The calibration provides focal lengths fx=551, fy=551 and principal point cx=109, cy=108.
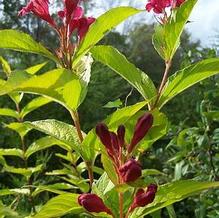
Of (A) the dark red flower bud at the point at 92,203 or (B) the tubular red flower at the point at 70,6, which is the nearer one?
(A) the dark red flower bud at the point at 92,203

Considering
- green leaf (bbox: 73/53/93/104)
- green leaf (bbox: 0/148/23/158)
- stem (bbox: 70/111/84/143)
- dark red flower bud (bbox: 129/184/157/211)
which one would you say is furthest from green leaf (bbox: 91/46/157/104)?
green leaf (bbox: 0/148/23/158)

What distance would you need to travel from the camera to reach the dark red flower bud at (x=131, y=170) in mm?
827

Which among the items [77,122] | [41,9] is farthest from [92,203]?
[41,9]

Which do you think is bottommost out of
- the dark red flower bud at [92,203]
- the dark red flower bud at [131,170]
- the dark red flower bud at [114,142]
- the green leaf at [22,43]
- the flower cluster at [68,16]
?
the dark red flower bud at [92,203]

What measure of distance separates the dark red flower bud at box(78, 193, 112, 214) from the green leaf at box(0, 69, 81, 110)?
19cm

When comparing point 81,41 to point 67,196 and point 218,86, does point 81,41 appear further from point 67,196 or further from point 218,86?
point 218,86

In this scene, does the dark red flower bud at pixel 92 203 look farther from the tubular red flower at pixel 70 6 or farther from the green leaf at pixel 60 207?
the tubular red flower at pixel 70 6

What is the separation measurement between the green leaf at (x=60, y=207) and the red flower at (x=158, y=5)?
1.35 ft

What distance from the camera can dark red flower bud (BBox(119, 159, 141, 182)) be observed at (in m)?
0.83

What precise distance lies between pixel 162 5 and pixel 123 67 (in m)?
0.16

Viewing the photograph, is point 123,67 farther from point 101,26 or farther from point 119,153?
point 119,153

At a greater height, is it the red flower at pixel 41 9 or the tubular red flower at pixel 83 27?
the red flower at pixel 41 9

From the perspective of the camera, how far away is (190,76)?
1006 millimetres

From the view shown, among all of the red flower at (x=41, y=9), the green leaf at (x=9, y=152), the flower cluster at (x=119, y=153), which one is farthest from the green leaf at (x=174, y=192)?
the green leaf at (x=9, y=152)
